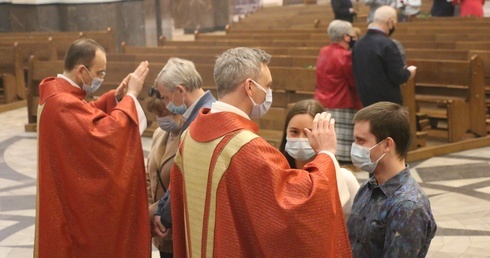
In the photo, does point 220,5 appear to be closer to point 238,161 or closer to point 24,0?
point 24,0

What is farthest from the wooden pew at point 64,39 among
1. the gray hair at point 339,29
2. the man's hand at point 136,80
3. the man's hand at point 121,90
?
the man's hand at point 136,80

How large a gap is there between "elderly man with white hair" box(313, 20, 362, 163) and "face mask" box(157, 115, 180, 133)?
155 inches

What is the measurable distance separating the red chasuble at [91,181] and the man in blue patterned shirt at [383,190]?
1347 mm

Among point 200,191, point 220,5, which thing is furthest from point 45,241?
point 220,5

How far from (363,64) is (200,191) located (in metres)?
4.50

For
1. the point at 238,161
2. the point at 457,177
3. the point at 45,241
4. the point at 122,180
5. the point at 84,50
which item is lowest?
the point at 457,177

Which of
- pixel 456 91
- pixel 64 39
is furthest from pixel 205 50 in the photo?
pixel 64 39

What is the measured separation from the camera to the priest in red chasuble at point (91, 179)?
4.14 metres

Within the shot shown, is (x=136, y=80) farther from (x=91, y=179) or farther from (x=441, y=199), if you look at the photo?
(x=441, y=199)

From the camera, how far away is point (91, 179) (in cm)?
414

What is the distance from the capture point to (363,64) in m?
7.36

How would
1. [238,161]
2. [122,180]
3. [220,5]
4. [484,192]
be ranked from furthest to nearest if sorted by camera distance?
1. [220,5]
2. [484,192]
3. [122,180]
4. [238,161]

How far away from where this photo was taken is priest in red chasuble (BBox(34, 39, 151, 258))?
13.6 feet

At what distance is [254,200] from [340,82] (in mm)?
5279
